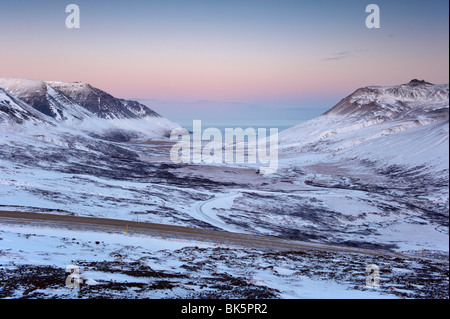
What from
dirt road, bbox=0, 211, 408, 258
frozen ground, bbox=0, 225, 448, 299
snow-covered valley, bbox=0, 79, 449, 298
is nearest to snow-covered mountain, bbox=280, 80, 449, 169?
snow-covered valley, bbox=0, 79, 449, 298

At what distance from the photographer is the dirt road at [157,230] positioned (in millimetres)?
27777

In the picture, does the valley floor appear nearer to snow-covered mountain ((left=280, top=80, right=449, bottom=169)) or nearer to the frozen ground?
the frozen ground

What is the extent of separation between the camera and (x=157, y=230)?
2992 centimetres

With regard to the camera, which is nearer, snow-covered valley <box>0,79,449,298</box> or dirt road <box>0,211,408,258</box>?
snow-covered valley <box>0,79,449,298</box>

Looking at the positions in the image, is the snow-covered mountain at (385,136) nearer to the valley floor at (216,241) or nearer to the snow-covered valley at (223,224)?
the snow-covered valley at (223,224)

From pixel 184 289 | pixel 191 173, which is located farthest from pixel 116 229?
pixel 191 173

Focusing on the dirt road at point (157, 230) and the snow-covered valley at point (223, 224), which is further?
the dirt road at point (157, 230)

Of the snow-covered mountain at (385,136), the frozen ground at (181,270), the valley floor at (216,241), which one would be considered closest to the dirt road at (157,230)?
the valley floor at (216,241)

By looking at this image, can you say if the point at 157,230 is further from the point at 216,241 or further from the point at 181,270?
the point at 181,270

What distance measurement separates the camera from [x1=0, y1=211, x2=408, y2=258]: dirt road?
27777mm

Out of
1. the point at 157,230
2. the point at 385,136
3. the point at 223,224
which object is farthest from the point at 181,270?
the point at 385,136

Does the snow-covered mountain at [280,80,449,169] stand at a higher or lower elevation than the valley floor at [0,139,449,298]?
higher
